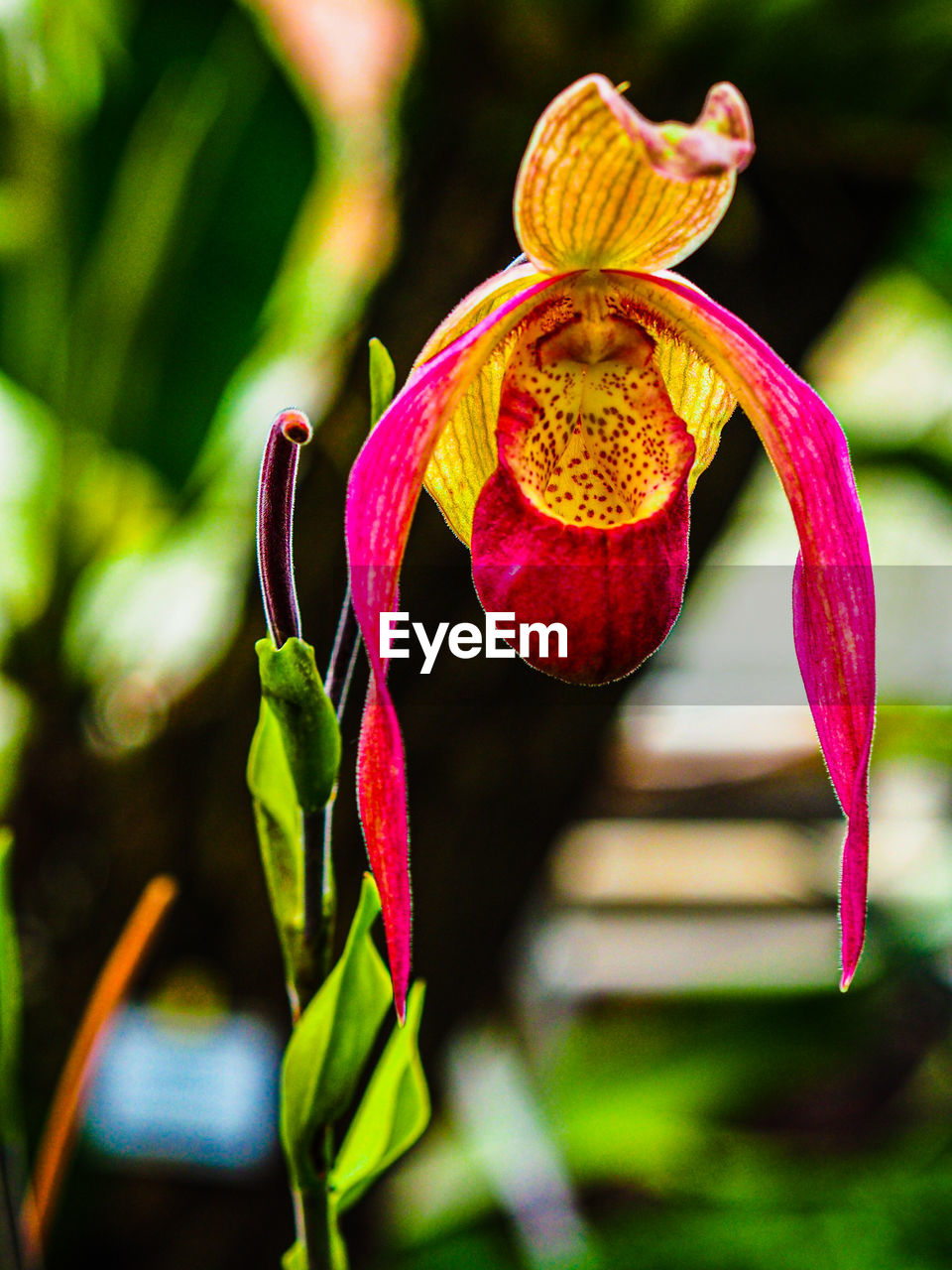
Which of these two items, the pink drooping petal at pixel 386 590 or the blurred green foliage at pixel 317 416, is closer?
the pink drooping petal at pixel 386 590

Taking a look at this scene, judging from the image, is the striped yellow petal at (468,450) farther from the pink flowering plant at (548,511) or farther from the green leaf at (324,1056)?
the green leaf at (324,1056)

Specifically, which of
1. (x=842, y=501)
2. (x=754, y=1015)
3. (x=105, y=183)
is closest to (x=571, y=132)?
(x=842, y=501)

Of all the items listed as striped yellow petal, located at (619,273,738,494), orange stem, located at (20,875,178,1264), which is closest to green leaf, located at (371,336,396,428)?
striped yellow petal, located at (619,273,738,494)

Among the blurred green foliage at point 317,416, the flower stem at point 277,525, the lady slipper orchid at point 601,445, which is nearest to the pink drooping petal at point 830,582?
the lady slipper orchid at point 601,445

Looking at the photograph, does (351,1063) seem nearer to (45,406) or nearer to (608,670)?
(608,670)

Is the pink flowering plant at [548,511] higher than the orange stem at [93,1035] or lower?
higher

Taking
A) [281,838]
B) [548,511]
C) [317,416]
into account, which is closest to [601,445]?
[548,511]

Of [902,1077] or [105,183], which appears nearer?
[105,183]
